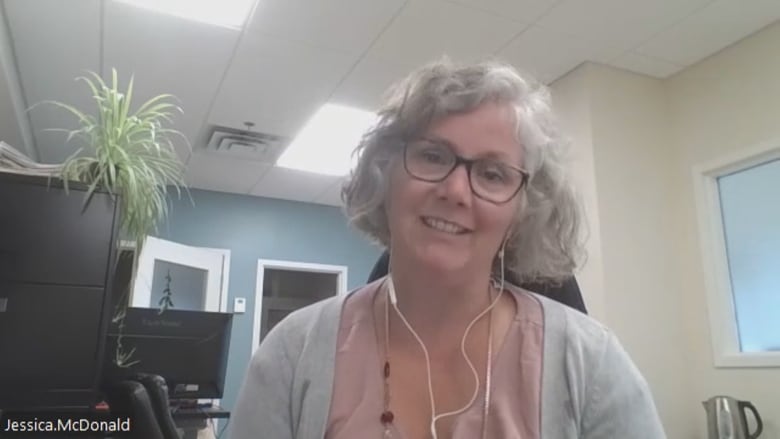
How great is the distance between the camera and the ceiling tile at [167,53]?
7.88ft

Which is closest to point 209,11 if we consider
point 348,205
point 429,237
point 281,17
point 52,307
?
point 281,17

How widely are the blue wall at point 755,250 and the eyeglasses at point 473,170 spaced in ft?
6.74

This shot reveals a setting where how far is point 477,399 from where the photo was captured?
0.83 metres

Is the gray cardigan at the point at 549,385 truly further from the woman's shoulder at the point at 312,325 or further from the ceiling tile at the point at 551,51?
the ceiling tile at the point at 551,51

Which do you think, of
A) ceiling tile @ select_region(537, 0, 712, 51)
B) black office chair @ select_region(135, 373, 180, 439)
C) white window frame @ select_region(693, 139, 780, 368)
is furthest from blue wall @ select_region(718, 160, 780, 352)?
black office chair @ select_region(135, 373, 180, 439)

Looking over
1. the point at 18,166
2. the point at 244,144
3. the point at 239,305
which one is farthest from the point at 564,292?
the point at 239,305

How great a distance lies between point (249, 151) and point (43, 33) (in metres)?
1.49

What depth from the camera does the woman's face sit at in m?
0.84

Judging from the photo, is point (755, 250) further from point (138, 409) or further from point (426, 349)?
point (138, 409)

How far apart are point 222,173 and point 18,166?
8.86ft

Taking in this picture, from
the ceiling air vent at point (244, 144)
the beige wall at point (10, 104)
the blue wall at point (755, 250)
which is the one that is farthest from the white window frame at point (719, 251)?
the beige wall at point (10, 104)

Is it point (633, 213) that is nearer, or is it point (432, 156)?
point (432, 156)

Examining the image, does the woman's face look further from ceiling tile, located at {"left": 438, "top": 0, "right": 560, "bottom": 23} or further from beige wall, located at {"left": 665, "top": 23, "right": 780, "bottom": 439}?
beige wall, located at {"left": 665, "top": 23, "right": 780, "bottom": 439}

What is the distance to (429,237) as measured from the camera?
0.85 metres
